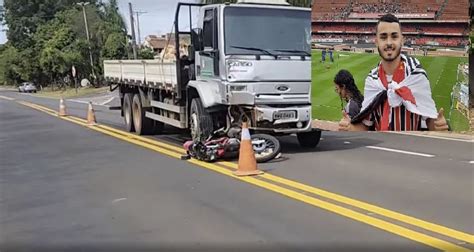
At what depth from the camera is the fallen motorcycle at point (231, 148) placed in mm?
10805

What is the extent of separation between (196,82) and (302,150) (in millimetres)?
2578

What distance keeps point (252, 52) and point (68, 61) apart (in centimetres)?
6284

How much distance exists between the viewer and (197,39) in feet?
41.6

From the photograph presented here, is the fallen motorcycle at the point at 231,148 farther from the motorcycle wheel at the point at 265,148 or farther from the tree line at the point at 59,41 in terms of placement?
the tree line at the point at 59,41

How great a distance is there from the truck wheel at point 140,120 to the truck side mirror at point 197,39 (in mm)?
4337

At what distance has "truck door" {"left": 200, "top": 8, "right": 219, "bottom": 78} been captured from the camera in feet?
38.4

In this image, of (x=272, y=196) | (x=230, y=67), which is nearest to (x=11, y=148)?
(x=230, y=67)

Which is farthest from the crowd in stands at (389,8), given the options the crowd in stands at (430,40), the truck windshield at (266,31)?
the truck windshield at (266,31)

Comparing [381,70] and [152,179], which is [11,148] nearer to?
[152,179]

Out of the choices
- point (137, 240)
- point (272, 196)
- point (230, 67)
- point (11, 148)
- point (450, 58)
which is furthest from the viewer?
point (450, 58)

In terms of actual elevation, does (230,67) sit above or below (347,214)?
above

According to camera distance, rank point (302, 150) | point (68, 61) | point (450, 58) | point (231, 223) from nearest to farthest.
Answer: point (231, 223) < point (302, 150) < point (450, 58) < point (68, 61)

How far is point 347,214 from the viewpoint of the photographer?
6832mm

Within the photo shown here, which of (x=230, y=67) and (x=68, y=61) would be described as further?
(x=68, y=61)
